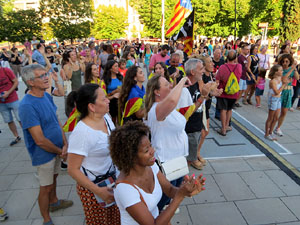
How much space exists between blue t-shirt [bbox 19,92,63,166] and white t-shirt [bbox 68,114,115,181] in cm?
77

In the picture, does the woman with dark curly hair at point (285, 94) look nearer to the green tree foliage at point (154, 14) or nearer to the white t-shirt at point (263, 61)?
the white t-shirt at point (263, 61)

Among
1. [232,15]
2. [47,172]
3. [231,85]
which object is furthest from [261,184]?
[232,15]

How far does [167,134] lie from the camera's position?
2.54 m

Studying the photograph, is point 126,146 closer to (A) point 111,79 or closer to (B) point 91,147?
(B) point 91,147

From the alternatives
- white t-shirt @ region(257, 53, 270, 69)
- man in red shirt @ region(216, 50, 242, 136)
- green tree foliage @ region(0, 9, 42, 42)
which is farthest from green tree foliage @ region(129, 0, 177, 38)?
man in red shirt @ region(216, 50, 242, 136)

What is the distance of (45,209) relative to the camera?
9.39ft

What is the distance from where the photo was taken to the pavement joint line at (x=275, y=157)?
13.5ft

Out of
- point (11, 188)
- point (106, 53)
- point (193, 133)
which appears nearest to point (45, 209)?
point (11, 188)

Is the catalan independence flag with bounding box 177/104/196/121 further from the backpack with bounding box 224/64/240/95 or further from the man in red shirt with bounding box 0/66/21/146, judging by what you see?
the man in red shirt with bounding box 0/66/21/146

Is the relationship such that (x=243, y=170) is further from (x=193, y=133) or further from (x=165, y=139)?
(x=165, y=139)

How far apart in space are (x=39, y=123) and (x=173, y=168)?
1520mm

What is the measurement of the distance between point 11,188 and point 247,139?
497 cm

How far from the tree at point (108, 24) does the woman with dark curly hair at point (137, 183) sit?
40.1m

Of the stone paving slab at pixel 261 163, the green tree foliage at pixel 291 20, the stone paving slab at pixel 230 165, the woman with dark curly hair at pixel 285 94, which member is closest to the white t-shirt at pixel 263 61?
the woman with dark curly hair at pixel 285 94
